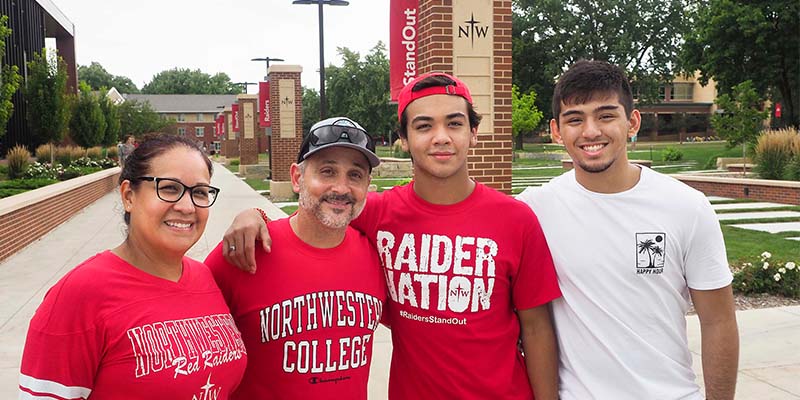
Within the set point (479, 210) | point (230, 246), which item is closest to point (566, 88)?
point (479, 210)

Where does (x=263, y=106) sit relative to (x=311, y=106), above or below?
below

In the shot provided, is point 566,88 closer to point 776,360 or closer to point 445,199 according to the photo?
point 445,199

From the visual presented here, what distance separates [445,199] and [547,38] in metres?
52.8

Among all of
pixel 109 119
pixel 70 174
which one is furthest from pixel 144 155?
pixel 109 119

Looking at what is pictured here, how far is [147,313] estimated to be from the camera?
175 cm

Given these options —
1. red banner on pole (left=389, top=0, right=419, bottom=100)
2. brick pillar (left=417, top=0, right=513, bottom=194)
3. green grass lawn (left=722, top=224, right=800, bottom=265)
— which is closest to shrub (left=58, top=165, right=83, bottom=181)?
red banner on pole (left=389, top=0, right=419, bottom=100)

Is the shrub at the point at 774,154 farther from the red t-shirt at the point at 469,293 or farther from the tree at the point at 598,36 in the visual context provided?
the tree at the point at 598,36

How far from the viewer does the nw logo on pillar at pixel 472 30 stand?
6.80 m

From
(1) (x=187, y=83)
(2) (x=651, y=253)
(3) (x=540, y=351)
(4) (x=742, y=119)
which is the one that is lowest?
(3) (x=540, y=351)

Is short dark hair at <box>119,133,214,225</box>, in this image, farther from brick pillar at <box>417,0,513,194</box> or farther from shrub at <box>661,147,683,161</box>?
shrub at <box>661,147,683,161</box>

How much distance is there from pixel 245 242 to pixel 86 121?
27900mm

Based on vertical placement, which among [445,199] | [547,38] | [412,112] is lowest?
[445,199]

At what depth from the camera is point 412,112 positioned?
2.35 m

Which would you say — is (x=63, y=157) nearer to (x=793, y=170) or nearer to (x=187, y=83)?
(x=793, y=170)
